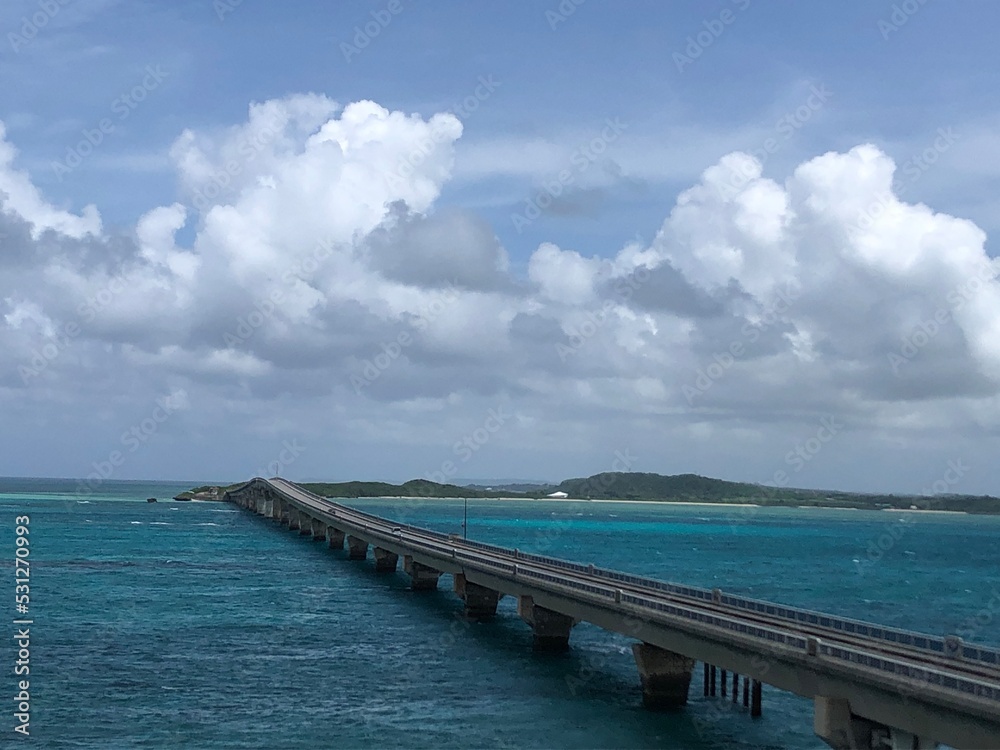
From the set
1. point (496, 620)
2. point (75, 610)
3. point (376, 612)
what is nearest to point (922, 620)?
point (496, 620)

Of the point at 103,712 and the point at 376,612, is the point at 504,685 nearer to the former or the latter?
the point at 103,712

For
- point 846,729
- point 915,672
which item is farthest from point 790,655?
point 915,672

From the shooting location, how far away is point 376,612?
87000 millimetres

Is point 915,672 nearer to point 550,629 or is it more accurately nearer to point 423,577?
point 550,629

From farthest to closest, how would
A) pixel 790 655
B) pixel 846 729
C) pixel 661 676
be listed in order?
1. pixel 661 676
2. pixel 790 655
3. pixel 846 729

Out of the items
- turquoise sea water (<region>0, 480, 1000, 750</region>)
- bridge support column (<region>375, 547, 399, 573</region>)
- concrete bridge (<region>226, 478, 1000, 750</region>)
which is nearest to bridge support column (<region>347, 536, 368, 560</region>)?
turquoise sea water (<region>0, 480, 1000, 750</region>)

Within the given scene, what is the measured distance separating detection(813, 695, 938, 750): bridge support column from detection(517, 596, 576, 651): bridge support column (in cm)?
3107

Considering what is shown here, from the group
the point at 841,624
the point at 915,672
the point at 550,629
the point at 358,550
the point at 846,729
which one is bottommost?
the point at 358,550

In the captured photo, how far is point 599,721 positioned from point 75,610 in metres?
50.5

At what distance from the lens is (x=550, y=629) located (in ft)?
223

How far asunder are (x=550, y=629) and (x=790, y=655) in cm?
2995

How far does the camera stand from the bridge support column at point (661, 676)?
50938mm

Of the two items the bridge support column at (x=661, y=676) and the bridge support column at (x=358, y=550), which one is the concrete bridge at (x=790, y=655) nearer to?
the bridge support column at (x=661, y=676)

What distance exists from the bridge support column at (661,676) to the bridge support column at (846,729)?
45.2ft
